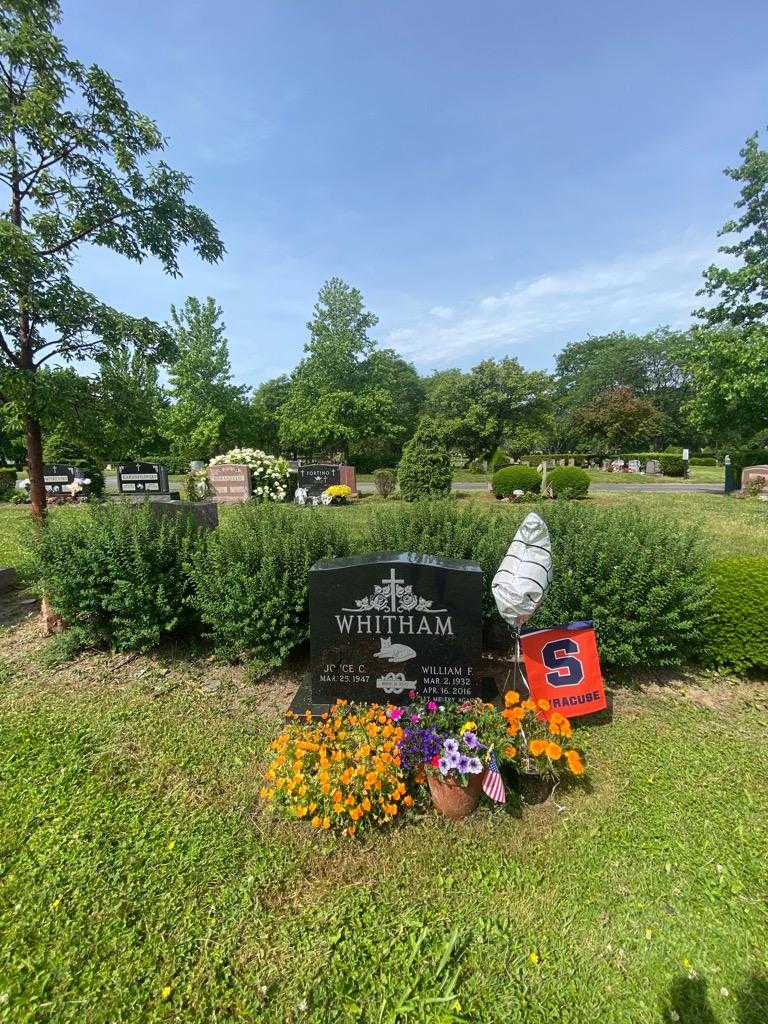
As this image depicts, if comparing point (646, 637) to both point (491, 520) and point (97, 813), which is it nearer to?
point (491, 520)

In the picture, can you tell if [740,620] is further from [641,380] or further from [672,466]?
[641,380]

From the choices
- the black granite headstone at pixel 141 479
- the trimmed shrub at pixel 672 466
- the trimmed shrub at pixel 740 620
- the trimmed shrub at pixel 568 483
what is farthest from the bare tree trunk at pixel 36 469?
the trimmed shrub at pixel 672 466

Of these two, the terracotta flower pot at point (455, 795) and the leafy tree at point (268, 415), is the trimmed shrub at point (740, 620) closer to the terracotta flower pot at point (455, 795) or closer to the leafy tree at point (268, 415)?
the terracotta flower pot at point (455, 795)

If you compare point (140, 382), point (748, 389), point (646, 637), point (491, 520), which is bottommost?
point (646, 637)

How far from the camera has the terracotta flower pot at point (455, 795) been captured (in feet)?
8.25

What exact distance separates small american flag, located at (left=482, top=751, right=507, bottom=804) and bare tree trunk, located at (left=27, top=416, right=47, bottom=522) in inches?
194

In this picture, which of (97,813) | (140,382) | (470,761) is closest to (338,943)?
(470,761)

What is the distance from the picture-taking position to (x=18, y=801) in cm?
262

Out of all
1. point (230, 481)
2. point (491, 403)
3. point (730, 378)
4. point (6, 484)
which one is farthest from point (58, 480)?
point (491, 403)

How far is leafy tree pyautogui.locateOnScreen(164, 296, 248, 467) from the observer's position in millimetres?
24250

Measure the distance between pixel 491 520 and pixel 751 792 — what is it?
9.44ft

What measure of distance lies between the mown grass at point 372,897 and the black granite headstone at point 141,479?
13293 millimetres

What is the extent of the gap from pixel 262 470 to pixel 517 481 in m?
9.12

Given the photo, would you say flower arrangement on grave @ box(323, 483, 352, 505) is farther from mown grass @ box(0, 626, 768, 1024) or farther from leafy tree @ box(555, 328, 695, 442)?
leafy tree @ box(555, 328, 695, 442)
